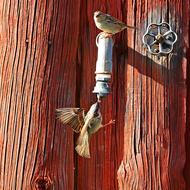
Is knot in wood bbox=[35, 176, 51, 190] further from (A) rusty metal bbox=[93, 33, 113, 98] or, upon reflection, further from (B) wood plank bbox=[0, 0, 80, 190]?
(A) rusty metal bbox=[93, 33, 113, 98]

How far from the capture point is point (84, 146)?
2.42m

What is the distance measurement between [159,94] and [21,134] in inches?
20.6

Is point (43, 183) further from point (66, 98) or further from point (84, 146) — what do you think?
point (66, 98)

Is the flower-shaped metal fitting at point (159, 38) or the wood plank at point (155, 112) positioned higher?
the flower-shaped metal fitting at point (159, 38)

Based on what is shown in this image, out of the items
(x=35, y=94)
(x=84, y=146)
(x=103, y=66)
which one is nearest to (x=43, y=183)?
(x=84, y=146)

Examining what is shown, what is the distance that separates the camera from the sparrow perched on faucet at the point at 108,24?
2.37m

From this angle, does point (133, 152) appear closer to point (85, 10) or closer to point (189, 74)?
point (189, 74)

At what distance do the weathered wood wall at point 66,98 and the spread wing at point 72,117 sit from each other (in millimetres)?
48

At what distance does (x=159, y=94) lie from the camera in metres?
2.48

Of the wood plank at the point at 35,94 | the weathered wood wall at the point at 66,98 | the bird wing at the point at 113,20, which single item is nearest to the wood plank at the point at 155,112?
the weathered wood wall at the point at 66,98

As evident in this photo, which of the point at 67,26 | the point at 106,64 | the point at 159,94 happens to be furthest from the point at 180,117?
the point at 67,26

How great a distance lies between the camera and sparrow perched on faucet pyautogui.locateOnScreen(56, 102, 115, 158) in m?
2.39

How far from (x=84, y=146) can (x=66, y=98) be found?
7.8 inches

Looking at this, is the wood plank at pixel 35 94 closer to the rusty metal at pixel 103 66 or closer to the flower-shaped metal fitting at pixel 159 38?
the rusty metal at pixel 103 66
